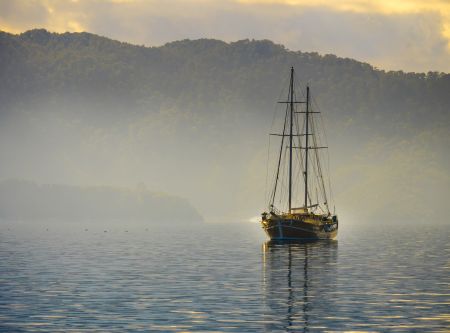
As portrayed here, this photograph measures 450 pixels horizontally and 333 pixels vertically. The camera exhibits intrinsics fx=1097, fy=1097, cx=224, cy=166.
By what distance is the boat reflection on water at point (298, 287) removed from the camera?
4903cm

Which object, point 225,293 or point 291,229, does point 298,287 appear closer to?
point 225,293

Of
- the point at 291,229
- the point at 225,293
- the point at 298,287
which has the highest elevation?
the point at 291,229

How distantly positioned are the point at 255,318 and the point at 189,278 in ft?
77.7

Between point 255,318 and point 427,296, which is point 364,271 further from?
point 255,318

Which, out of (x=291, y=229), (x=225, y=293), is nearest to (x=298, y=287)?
(x=225, y=293)

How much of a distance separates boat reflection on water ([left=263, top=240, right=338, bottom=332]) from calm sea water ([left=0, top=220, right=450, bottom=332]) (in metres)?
0.06

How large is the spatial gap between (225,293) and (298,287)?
5753 millimetres

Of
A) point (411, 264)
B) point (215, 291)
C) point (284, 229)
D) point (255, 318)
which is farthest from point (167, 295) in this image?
point (284, 229)

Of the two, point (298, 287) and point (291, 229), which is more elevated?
point (291, 229)

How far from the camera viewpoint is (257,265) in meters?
86.4

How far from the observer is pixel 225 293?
200 feet

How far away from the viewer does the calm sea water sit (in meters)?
48.1

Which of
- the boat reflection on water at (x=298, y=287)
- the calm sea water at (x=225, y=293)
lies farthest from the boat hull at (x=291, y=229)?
the calm sea water at (x=225, y=293)

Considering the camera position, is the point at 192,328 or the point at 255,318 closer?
the point at 192,328
